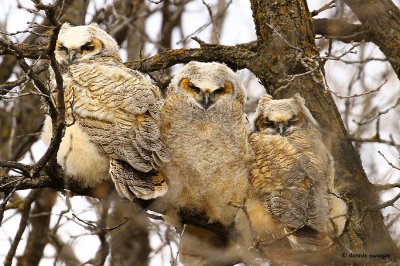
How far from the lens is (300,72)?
6133mm

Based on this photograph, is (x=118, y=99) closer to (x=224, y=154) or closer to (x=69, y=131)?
(x=69, y=131)

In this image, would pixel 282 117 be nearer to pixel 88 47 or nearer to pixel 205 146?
pixel 205 146

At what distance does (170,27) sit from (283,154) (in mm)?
5721

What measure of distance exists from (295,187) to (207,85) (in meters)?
0.96

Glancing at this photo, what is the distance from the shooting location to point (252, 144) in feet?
18.7

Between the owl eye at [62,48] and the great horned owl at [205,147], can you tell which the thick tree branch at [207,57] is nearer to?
the owl eye at [62,48]

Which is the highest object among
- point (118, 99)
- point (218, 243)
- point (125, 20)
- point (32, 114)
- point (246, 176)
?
point (125, 20)

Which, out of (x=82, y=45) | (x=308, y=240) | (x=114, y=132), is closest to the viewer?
(x=114, y=132)

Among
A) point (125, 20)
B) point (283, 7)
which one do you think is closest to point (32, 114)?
point (125, 20)

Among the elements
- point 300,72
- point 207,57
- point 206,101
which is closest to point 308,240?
point 206,101

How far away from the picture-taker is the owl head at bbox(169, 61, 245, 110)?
208 inches

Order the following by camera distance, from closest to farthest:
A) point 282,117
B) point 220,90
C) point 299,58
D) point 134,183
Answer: point 134,183 < point 220,90 < point 299,58 < point 282,117

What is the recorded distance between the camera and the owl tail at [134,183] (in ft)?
15.6

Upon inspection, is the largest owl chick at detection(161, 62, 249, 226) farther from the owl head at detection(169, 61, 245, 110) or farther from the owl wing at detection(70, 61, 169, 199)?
the owl wing at detection(70, 61, 169, 199)
